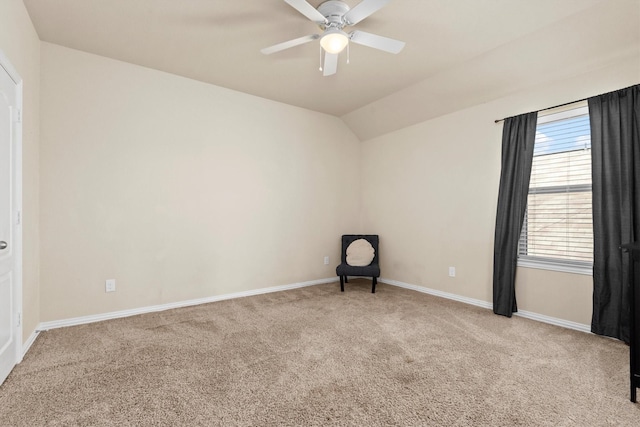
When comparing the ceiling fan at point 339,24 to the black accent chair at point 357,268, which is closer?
the ceiling fan at point 339,24

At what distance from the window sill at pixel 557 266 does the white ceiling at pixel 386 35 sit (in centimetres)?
179

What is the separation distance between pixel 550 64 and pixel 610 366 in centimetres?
255

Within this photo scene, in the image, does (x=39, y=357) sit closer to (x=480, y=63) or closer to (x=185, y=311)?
(x=185, y=311)

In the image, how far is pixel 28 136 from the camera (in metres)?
2.54

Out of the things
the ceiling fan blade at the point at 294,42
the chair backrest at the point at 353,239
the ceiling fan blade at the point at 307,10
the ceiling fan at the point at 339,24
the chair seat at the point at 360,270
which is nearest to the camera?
the ceiling fan blade at the point at 307,10

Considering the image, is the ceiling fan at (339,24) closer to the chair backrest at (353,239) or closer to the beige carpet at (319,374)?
the beige carpet at (319,374)

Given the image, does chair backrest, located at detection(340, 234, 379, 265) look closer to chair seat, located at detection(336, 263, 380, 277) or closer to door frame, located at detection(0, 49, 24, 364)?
chair seat, located at detection(336, 263, 380, 277)

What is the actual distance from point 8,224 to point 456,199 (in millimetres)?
4229

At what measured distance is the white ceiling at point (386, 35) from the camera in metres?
2.37

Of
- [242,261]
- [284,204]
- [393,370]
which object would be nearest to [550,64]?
[393,370]

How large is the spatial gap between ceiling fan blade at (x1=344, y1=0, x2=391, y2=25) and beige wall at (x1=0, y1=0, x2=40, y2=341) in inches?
90.1

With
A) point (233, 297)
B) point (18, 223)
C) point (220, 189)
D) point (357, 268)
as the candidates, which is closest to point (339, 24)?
point (220, 189)

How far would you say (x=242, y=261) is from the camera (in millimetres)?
4070

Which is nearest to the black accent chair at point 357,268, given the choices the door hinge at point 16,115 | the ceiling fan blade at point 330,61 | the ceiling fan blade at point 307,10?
the ceiling fan blade at point 330,61
